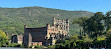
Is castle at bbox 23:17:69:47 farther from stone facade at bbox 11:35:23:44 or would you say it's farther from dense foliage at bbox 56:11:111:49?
dense foliage at bbox 56:11:111:49

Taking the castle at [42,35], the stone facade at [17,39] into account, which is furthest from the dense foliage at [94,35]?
the stone facade at [17,39]

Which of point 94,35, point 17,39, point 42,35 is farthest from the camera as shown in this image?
point 17,39

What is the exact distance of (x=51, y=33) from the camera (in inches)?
3848

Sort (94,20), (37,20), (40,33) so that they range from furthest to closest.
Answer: (37,20) < (40,33) < (94,20)

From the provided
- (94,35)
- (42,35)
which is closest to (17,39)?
(42,35)

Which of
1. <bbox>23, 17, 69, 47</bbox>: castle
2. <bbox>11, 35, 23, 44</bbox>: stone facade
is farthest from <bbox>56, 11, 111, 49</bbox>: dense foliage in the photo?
<bbox>11, 35, 23, 44</bbox>: stone facade

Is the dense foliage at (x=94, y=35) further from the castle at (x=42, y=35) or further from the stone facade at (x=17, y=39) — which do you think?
the stone facade at (x=17, y=39)

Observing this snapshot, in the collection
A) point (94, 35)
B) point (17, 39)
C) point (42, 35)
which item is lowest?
point (17, 39)

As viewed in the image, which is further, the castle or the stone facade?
the stone facade

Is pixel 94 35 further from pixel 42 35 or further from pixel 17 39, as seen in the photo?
pixel 17 39

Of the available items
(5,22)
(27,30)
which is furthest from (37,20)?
(27,30)

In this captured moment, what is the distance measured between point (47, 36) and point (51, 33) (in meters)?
2.58

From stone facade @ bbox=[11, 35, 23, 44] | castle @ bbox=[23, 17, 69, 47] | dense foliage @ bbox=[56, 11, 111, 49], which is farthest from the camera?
stone facade @ bbox=[11, 35, 23, 44]

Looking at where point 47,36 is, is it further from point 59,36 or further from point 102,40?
point 102,40
